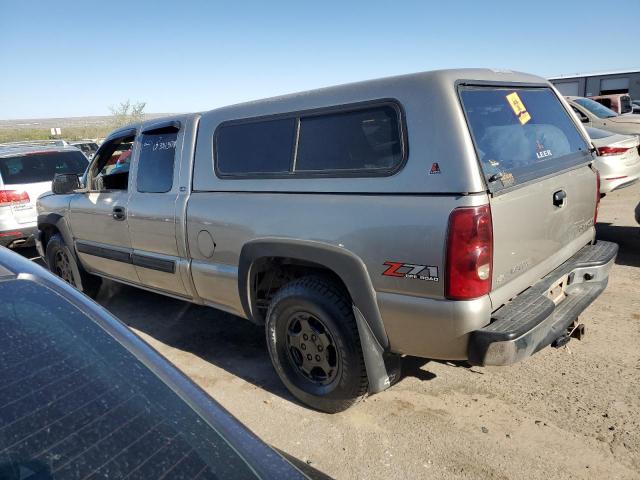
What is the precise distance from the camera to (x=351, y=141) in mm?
2811

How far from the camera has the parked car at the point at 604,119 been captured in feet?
30.4

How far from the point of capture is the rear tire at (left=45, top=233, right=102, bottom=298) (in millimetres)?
5258

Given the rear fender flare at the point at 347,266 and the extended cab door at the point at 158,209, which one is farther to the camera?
the extended cab door at the point at 158,209

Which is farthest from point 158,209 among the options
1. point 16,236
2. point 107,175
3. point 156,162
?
point 16,236

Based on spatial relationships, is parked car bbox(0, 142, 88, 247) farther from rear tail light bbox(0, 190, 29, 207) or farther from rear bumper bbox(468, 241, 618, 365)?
rear bumper bbox(468, 241, 618, 365)

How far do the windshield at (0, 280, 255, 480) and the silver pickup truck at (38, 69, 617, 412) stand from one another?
4.61 ft

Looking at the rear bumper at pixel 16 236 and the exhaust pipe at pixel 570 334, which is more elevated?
the rear bumper at pixel 16 236

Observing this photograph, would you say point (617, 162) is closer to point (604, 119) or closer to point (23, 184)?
point (604, 119)

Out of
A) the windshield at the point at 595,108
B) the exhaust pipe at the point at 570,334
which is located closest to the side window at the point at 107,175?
the exhaust pipe at the point at 570,334

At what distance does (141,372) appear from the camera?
59.8 inches

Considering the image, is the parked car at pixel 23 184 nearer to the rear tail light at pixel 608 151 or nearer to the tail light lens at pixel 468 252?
the tail light lens at pixel 468 252

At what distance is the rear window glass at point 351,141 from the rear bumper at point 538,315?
0.99 meters

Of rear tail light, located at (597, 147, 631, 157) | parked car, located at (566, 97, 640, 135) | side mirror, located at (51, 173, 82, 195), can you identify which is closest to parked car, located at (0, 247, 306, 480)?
side mirror, located at (51, 173, 82, 195)

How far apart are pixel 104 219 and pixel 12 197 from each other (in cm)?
345
